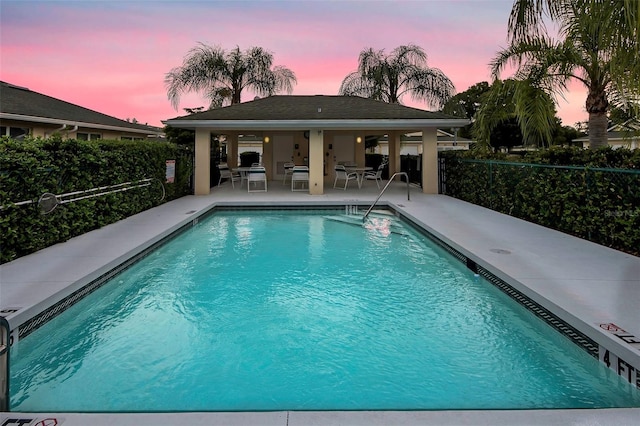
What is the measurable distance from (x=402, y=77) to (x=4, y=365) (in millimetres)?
27190

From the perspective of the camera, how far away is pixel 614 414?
2559mm

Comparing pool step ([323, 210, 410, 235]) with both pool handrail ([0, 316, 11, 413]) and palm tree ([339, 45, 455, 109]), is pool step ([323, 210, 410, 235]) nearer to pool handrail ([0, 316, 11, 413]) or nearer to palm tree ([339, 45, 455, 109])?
pool handrail ([0, 316, 11, 413])

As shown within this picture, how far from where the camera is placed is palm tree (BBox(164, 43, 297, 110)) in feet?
88.9

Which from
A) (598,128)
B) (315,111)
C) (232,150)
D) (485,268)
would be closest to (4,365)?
(485,268)

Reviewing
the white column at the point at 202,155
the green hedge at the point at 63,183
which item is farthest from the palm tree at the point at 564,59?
the white column at the point at 202,155

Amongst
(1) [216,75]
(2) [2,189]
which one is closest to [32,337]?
(2) [2,189]

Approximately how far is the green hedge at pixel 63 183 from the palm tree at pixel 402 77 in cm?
1880

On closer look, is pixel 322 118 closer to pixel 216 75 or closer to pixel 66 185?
pixel 66 185

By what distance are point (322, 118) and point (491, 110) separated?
17.5ft

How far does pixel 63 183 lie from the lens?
7.29m

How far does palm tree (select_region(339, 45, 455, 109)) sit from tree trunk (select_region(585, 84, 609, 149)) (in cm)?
1725

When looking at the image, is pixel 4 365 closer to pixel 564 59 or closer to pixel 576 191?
pixel 576 191

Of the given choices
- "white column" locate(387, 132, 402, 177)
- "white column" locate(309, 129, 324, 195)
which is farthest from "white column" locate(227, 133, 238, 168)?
"white column" locate(309, 129, 324, 195)

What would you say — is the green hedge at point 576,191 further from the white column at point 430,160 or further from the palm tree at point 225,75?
the palm tree at point 225,75
